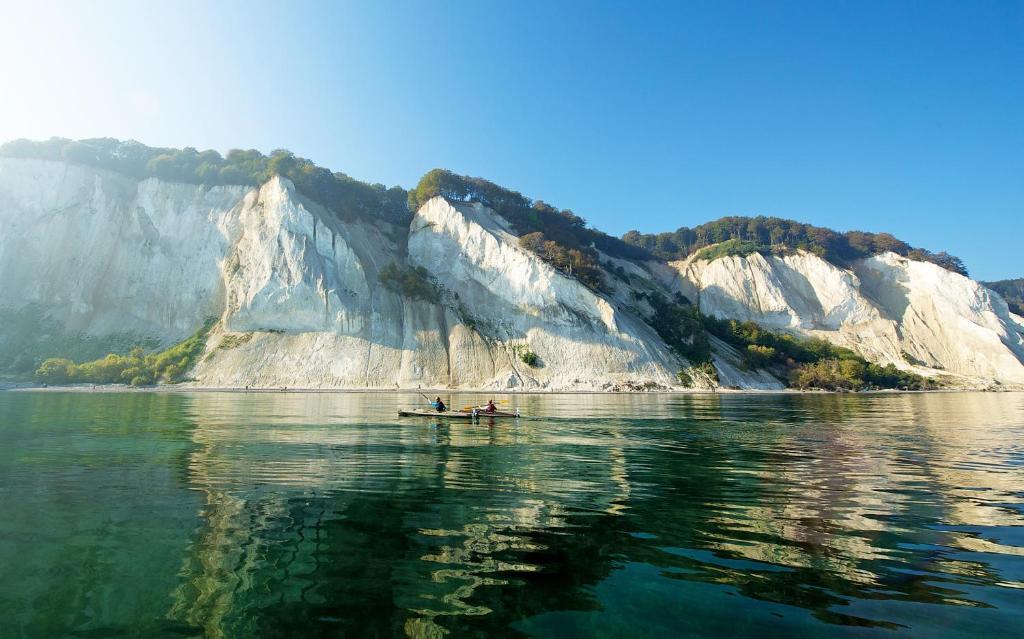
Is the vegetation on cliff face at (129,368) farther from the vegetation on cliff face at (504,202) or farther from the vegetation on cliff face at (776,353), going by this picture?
the vegetation on cliff face at (776,353)

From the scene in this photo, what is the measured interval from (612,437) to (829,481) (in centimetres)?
958

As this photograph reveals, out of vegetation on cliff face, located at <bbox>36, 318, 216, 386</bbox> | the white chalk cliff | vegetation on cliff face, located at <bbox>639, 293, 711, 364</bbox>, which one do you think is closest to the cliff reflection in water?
the white chalk cliff

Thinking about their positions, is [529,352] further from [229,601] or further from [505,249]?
[229,601]

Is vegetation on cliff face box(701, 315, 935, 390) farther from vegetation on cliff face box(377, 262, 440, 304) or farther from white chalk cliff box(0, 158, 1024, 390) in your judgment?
vegetation on cliff face box(377, 262, 440, 304)

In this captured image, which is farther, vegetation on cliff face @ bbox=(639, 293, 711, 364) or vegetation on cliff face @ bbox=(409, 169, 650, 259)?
vegetation on cliff face @ bbox=(409, 169, 650, 259)

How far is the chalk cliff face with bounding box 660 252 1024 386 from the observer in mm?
85000

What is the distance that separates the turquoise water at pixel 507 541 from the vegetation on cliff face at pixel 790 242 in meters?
96.3

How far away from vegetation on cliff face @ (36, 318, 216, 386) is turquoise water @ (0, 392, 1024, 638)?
169 feet

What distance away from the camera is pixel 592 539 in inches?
346

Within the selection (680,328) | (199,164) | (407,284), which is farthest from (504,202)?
(199,164)

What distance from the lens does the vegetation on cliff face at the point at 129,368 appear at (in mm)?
61594

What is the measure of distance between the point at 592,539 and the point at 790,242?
383 ft

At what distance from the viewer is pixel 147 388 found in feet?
200

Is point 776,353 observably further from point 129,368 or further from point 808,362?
point 129,368
